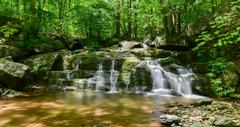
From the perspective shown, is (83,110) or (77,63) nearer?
(83,110)

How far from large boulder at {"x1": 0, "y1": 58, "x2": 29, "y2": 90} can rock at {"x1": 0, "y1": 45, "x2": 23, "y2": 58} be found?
2181mm

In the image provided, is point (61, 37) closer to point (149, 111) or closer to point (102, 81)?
point (102, 81)

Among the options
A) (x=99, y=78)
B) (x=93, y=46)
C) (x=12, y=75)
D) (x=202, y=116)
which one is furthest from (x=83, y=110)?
(x=93, y=46)

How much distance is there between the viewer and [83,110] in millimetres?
9148

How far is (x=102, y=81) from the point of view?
14.3 m

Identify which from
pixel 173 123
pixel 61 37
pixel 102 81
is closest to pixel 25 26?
pixel 61 37

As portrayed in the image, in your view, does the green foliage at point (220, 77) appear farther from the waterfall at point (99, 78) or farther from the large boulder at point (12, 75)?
the large boulder at point (12, 75)

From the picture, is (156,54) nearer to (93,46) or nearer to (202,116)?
(93,46)

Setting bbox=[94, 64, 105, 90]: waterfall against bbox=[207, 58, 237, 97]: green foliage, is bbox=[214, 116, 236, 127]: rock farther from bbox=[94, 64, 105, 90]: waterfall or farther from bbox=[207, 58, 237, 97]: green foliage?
bbox=[94, 64, 105, 90]: waterfall

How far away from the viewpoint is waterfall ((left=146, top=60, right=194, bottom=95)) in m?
13.1

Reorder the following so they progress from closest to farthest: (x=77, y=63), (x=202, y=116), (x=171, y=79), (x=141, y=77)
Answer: (x=202, y=116)
(x=171, y=79)
(x=141, y=77)
(x=77, y=63)

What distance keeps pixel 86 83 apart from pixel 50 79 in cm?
176

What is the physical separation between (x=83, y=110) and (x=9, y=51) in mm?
7843

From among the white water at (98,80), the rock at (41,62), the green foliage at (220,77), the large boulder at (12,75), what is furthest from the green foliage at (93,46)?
the green foliage at (220,77)
